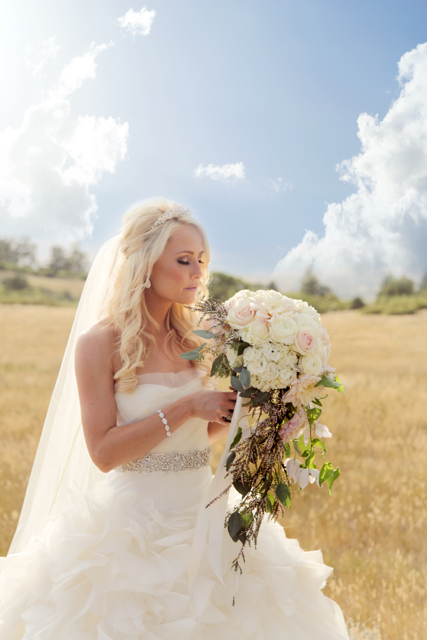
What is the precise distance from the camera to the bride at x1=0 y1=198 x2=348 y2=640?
2141 mm

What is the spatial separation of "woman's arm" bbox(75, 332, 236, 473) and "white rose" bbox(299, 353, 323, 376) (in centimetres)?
40

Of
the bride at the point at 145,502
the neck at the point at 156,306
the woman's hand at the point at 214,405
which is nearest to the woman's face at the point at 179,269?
the bride at the point at 145,502

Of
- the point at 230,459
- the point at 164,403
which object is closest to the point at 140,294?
the point at 164,403

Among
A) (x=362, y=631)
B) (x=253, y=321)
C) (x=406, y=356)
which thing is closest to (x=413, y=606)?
(x=362, y=631)

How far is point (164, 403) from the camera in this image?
2633 millimetres

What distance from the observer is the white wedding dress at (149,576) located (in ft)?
6.89

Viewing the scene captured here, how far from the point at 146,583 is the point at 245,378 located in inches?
41.0

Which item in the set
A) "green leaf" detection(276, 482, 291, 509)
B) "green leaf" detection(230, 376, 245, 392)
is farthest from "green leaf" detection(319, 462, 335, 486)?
"green leaf" detection(230, 376, 245, 392)

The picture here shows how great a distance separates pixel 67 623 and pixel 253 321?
1579 mm

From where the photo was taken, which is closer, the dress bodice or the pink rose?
the pink rose

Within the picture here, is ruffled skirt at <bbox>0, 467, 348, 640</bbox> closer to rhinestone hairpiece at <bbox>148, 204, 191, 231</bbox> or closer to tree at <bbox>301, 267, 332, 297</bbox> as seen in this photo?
rhinestone hairpiece at <bbox>148, 204, 191, 231</bbox>

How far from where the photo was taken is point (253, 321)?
2.13 m

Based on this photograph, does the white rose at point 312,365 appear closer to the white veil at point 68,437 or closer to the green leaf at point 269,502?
the green leaf at point 269,502

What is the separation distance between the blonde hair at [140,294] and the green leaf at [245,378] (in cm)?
77
